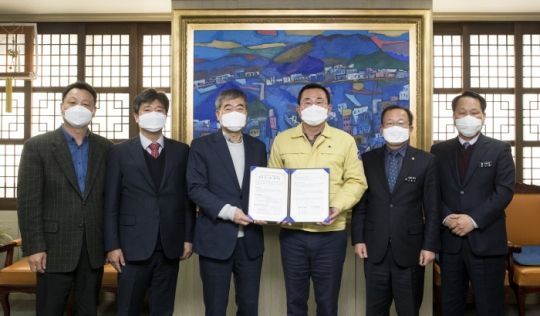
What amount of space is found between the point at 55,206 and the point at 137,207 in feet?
1.42

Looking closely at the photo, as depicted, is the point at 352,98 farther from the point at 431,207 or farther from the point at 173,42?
the point at 173,42

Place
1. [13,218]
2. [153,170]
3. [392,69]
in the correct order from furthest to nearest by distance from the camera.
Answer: [13,218] < [392,69] < [153,170]

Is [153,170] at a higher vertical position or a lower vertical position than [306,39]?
lower

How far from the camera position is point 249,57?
3305 mm

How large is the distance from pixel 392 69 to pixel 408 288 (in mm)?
1654

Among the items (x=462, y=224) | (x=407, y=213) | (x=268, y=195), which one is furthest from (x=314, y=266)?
(x=462, y=224)

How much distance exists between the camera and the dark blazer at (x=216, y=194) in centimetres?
240

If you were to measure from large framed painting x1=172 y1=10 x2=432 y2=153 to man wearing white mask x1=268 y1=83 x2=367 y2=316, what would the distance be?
0.70 metres

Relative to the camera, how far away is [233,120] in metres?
2.49

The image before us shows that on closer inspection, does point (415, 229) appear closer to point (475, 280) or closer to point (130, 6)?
point (475, 280)

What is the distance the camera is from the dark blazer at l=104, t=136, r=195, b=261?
2371 millimetres

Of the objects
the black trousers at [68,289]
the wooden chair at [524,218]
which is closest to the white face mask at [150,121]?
the black trousers at [68,289]

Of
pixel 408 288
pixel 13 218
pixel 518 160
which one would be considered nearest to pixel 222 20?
pixel 408 288

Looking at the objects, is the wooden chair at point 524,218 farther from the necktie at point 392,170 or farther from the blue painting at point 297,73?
the necktie at point 392,170
